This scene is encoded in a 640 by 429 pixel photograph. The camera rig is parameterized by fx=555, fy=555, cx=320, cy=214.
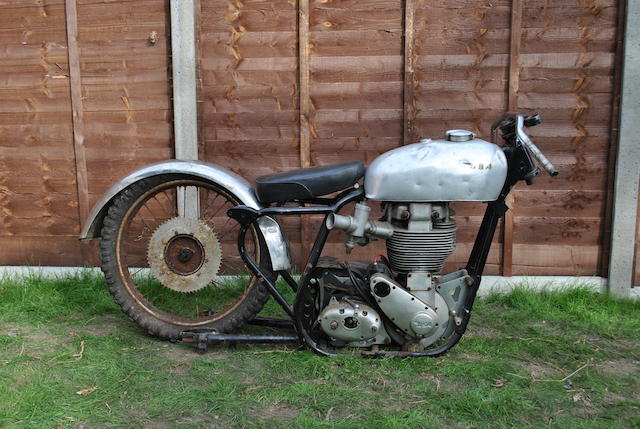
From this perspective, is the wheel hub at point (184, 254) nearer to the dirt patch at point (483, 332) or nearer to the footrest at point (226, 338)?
the footrest at point (226, 338)

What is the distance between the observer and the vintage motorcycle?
2732mm

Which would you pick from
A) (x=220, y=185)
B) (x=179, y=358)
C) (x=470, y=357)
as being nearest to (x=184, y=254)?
(x=220, y=185)

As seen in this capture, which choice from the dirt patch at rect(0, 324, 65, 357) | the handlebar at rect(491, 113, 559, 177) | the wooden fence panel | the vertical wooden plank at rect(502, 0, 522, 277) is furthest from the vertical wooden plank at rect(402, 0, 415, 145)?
the dirt patch at rect(0, 324, 65, 357)

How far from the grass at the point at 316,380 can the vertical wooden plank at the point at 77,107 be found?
1028 mm

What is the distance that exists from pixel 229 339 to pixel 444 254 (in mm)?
1249

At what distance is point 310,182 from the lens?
2828 millimetres

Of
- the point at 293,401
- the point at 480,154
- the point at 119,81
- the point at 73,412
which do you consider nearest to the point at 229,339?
the point at 293,401

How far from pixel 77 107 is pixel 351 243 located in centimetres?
257

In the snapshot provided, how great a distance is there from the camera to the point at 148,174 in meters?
3.09

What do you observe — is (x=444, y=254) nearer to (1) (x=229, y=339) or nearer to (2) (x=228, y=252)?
(1) (x=229, y=339)

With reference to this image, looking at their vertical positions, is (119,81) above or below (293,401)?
above

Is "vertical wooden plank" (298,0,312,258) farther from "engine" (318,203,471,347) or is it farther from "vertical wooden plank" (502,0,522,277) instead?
"vertical wooden plank" (502,0,522,277)

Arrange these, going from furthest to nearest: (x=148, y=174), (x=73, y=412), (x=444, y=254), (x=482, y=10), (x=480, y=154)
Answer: (x=482, y=10), (x=148, y=174), (x=444, y=254), (x=480, y=154), (x=73, y=412)

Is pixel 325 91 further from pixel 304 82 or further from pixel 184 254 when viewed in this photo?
pixel 184 254
